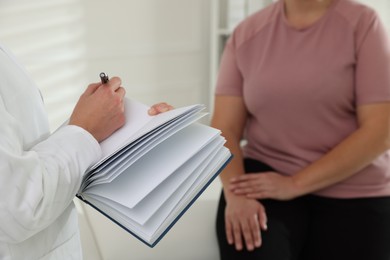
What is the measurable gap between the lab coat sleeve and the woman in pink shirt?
540 millimetres

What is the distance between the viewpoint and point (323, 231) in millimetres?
A: 1099

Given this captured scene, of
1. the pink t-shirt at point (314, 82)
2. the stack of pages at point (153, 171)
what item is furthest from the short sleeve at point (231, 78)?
the stack of pages at point (153, 171)

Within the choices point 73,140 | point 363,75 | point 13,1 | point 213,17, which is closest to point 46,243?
point 73,140

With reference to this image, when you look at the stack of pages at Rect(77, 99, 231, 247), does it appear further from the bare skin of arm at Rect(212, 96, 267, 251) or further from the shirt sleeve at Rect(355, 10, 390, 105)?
the shirt sleeve at Rect(355, 10, 390, 105)

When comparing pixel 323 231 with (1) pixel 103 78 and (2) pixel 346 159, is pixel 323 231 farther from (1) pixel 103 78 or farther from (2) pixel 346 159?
(1) pixel 103 78

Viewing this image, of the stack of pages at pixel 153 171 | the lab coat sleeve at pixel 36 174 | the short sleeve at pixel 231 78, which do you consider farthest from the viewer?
the short sleeve at pixel 231 78

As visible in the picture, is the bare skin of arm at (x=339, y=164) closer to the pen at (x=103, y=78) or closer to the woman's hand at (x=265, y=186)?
the woman's hand at (x=265, y=186)

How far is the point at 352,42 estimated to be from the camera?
3.73 feet

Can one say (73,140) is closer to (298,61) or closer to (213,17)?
(298,61)

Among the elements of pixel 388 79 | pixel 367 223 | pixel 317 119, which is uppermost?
pixel 388 79

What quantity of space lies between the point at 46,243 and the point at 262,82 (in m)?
0.74

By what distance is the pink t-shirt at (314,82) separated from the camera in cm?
112

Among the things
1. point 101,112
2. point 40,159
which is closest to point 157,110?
point 101,112

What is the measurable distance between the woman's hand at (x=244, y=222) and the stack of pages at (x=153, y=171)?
0.37 m
